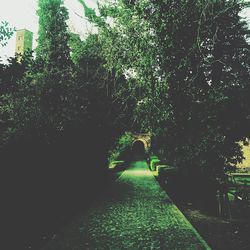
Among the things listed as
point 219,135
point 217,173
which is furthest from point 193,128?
point 217,173

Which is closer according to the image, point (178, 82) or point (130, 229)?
point (130, 229)

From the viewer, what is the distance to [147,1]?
8883mm

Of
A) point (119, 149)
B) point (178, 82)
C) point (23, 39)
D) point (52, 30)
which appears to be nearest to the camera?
point (178, 82)

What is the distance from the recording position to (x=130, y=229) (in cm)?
777

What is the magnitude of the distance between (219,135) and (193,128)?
0.93 metres

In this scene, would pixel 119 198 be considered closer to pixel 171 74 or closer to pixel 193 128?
pixel 193 128

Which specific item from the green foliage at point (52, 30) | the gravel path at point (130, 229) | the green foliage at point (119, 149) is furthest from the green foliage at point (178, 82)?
the green foliage at point (52, 30)

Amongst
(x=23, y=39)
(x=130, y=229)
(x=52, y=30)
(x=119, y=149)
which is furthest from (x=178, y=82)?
(x=23, y=39)

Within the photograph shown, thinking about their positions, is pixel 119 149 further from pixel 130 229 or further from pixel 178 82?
pixel 130 229

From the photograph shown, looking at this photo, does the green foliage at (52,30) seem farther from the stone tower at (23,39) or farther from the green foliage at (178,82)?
the stone tower at (23,39)

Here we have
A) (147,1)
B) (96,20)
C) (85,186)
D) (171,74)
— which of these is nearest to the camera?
(147,1)

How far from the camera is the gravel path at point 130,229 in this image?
21.0 feet

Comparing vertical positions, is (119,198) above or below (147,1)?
below

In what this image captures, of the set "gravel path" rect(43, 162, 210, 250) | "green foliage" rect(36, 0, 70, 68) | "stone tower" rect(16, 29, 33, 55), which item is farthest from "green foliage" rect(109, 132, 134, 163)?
"stone tower" rect(16, 29, 33, 55)
